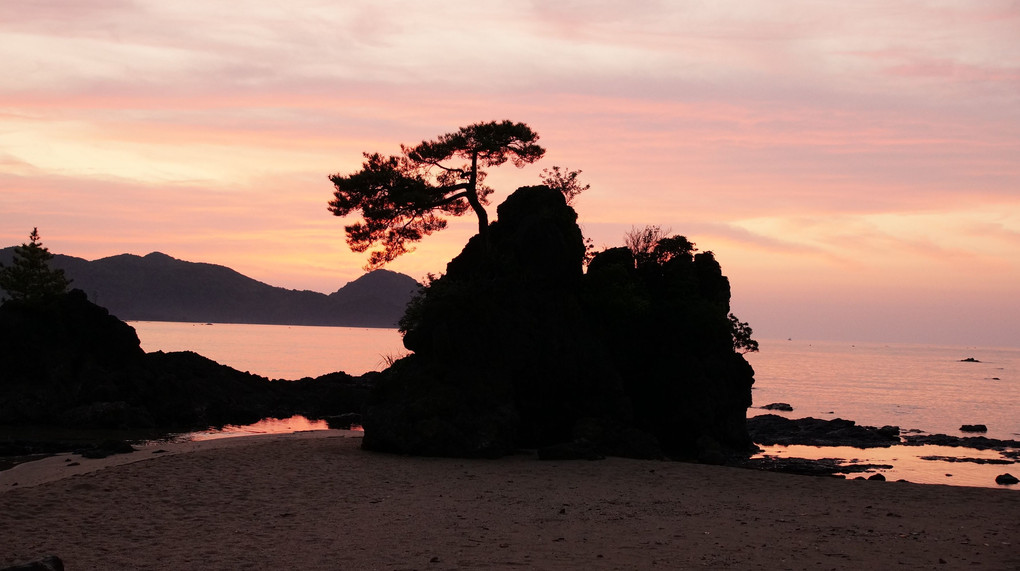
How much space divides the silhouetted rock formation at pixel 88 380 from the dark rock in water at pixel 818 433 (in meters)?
25.4

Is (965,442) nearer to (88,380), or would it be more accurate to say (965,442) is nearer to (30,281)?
(88,380)

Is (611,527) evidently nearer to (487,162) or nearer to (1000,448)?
(487,162)

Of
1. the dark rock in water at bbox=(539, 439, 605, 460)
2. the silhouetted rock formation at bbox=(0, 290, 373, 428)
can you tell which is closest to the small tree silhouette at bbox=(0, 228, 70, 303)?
the silhouetted rock formation at bbox=(0, 290, 373, 428)

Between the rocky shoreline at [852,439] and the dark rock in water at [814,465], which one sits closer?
the dark rock in water at [814,465]

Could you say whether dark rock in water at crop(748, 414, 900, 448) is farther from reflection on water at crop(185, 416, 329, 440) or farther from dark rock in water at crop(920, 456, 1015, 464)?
reflection on water at crop(185, 416, 329, 440)

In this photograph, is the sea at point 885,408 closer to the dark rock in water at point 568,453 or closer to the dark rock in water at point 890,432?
the dark rock in water at point 890,432

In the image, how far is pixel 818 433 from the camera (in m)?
48.6

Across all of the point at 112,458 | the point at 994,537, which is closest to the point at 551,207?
the point at 112,458

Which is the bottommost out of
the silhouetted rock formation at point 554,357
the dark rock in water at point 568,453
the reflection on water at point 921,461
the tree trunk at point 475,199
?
the reflection on water at point 921,461

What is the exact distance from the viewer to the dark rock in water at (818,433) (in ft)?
147

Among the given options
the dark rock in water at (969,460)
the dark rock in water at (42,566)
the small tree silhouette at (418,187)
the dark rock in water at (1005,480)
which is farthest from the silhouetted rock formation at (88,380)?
the dark rock in water at (42,566)

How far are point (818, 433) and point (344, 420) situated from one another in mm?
30138

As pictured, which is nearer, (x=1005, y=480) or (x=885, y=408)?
(x=1005, y=480)

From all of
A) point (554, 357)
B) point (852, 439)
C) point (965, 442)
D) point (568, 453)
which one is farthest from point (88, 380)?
point (965, 442)
